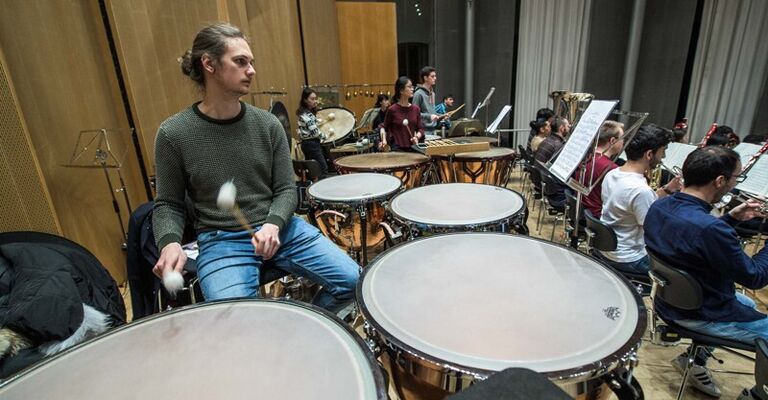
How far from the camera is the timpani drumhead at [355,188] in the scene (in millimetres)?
2195

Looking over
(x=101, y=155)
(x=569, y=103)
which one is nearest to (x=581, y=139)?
(x=101, y=155)

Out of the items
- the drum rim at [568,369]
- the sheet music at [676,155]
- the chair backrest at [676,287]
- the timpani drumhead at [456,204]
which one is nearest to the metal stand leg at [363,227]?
the timpani drumhead at [456,204]

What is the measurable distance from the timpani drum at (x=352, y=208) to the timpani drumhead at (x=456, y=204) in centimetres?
18

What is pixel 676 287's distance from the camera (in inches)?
57.9

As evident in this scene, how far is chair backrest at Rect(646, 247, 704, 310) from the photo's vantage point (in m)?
1.41

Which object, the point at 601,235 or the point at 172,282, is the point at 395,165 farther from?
the point at 172,282

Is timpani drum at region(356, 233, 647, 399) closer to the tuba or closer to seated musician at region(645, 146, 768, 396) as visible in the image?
seated musician at region(645, 146, 768, 396)

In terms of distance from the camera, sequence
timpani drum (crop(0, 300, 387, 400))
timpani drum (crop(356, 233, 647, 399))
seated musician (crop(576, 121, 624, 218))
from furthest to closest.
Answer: seated musician (crop(576, 121, 624, 218)), timpani drum (crop(356, 233, 647, 399)), timpani drum (crop(0, 300, 387, 400))

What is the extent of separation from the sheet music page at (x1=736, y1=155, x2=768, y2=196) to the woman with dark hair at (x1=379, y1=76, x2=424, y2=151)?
8.59 feet

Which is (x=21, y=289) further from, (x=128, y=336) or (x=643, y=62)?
(x=643, y=62)

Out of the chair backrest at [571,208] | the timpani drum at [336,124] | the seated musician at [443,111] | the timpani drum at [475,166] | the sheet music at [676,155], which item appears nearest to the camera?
the chair backrest at [571,208]

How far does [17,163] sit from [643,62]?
27.2 feet

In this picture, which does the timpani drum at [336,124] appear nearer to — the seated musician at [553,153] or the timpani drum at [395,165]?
the timpani drum at [395,165]

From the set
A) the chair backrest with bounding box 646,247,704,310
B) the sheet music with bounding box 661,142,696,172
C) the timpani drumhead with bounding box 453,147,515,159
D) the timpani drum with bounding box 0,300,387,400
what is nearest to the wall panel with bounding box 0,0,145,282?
the timpani drum with bounding box 0,300,387,400
